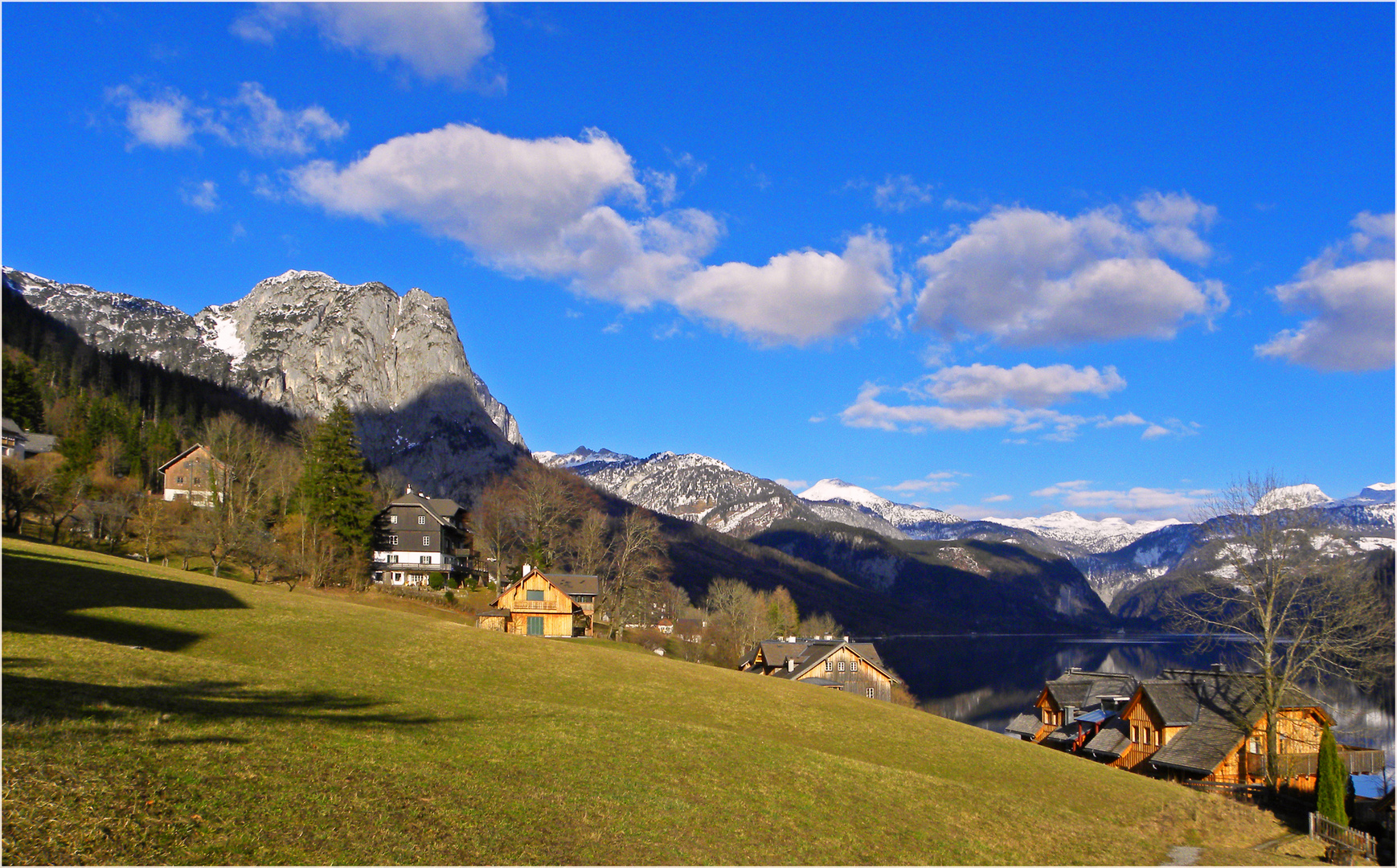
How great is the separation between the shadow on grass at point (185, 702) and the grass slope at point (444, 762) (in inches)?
4.3

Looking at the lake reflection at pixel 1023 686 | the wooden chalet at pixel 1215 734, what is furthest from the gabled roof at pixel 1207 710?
the lake reflection at pixel 1023 686

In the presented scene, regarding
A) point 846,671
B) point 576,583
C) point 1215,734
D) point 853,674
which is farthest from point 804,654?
point 1215,734

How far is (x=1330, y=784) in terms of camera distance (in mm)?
33312

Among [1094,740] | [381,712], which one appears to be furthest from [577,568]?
[381,712]

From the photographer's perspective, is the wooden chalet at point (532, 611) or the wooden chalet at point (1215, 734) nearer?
the wooden chalet at point (1215, 734)

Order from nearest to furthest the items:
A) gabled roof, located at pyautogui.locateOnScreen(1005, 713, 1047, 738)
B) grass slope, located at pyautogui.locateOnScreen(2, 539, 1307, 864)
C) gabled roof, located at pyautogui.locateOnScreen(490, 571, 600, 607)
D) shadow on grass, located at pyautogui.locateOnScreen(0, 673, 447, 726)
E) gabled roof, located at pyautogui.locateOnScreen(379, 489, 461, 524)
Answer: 1. grass slope, located at pyautogui.locateOnScreen(2, 539, 1307, 864)
2. shadow on grass, located at pyautogui.locateOnScreen(0, 673, 447, 726)
3. gabled roof, located at pyautogui.locateOnScreen(1005, 713, 1047, 738)
4. gabled roof, located at pyautogui.locateOnScreen(490, 571, 600, 607)
5. gabled roof, located at pyautogui.locateOnScreen(379, 489, 461, 524)

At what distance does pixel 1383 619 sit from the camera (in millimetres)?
40469

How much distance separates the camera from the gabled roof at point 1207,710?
154 feet

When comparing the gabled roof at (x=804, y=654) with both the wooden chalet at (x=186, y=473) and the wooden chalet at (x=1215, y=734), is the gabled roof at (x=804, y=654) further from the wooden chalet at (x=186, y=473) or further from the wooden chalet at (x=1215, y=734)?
the wooden chalet at (x=186, y=473)

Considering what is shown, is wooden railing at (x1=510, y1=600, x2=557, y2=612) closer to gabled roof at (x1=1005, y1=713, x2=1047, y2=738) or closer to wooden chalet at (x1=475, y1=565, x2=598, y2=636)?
wooden chalet at (x1=475, y1=565, x2=598, y2=636)

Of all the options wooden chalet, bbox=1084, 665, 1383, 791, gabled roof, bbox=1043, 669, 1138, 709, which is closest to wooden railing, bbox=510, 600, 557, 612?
wooden chalet, bbox=1084, 665, 1383, 791

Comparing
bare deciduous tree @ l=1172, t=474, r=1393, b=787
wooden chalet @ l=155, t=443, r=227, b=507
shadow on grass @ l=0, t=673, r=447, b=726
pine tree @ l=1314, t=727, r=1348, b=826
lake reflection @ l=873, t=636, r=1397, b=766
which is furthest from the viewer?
wooden chalet @ l=155, t=443, r=227, b=507

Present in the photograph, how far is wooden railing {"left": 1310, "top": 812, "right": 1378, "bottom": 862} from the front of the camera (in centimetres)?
2981

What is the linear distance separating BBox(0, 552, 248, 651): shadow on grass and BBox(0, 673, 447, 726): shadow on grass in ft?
29.4
